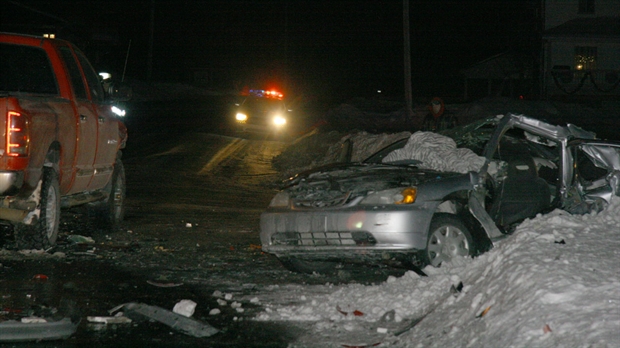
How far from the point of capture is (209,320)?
261 inches

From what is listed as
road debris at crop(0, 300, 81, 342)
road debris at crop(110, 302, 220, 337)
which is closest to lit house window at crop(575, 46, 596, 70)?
road debris at crop(110, 302, 220, 337)

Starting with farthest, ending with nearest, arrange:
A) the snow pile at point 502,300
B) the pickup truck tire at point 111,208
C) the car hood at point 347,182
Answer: the pickup truck tire at point 111,208
the car hood at point 347,182
the snow pile at point 502,300

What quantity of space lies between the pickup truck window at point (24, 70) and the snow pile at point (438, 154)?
13.6 ft

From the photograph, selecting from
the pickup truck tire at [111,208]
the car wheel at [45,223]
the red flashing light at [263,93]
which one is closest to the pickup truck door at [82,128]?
the car wheel at [45,223]

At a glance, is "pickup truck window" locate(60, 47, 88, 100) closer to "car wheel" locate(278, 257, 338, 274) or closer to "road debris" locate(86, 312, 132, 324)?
"car wheel" locate(278, 257, 338, 274)

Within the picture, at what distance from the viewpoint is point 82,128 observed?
33.1 ft

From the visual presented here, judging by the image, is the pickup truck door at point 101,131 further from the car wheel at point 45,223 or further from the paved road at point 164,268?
the car wheel at point 45,223

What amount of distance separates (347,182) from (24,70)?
4.34m

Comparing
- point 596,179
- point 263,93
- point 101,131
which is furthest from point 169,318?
point 263,93

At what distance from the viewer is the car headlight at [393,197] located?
25.9ft

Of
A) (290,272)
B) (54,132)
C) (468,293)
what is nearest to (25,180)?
(54,132)

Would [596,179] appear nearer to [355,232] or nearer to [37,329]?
[355,232]

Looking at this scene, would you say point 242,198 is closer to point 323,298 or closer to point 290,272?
point 290,272

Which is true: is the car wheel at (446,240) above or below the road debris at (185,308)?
above
